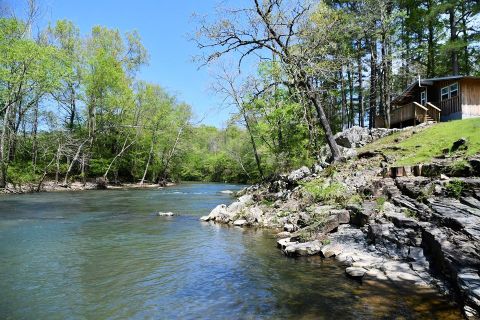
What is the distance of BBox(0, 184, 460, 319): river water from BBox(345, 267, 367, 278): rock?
0.63 ft

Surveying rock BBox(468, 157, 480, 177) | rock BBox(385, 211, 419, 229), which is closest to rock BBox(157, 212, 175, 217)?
rock BBox(385, 211, 419, 229)

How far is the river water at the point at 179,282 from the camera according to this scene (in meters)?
6.77

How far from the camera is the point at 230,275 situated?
29.8ft

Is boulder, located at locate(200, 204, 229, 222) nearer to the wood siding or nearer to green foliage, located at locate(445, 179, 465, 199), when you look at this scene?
green foliage, located at locate(445, 179, 465, 199)

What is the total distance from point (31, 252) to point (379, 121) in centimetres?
3042

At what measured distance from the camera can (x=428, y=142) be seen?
1812 centimetres

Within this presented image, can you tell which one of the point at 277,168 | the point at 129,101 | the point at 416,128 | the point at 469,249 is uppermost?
the point at 129,101

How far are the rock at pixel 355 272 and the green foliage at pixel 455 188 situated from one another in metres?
3.81

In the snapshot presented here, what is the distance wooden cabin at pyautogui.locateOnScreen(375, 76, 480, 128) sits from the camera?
82.6 ft

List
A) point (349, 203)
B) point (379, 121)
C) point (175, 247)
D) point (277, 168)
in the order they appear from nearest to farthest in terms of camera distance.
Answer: point (175, 247), point (349, 203), point (277, 168), point (379, 121)

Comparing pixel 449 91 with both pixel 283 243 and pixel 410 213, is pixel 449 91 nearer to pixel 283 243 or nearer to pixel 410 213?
pixel 410 213

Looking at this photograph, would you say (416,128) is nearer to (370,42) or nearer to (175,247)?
(370,42)

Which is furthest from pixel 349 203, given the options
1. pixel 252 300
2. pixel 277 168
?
pixel 277 168

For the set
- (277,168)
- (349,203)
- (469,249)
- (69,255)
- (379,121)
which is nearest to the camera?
(469,249)
